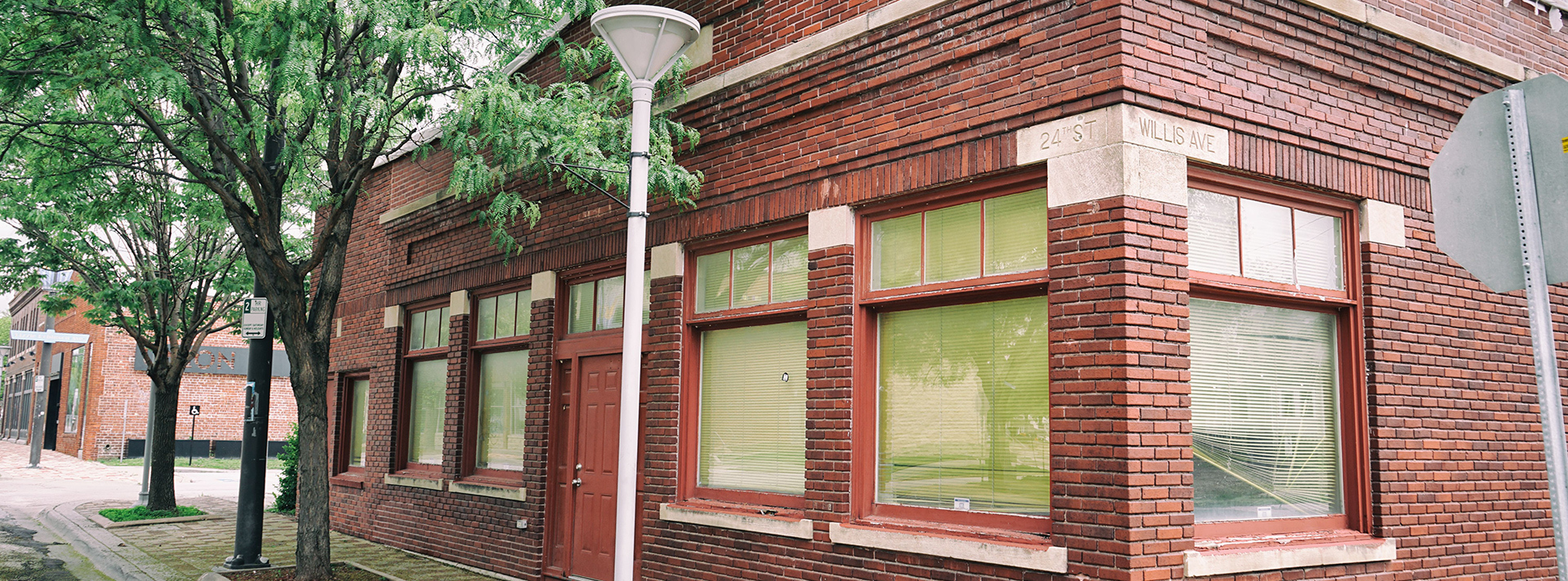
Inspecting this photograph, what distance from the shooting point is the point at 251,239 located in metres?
10.4

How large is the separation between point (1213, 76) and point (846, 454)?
3.29 m

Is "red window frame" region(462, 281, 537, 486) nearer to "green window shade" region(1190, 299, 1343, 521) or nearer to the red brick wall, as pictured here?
"green window shade" region(1190, 299, 1343, 521)

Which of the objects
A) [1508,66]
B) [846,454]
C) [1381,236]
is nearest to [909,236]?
[846,454]

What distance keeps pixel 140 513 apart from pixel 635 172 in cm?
1445

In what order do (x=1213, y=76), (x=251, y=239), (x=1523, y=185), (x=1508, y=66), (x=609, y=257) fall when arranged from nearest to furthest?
1. (x=1523, y=185)
2. (x=1213, y=76)
3. (x=1508, y=66)
4. (x=609, y=257)
5. (x=251, y=239)

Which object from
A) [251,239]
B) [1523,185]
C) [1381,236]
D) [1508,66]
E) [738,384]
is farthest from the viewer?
[251,239]

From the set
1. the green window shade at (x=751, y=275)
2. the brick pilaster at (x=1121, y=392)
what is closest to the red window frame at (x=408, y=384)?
the green window shade at (x=751, y=275)

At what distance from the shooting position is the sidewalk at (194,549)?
1117cm

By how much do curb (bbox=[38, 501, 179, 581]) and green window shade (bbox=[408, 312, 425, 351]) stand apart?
3649mm

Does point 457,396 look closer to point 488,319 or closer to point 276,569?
point 488,319

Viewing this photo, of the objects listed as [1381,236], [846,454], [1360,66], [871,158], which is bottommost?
[846,454]

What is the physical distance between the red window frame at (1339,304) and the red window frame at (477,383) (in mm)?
7088

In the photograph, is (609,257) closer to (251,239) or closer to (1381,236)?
(251,239)

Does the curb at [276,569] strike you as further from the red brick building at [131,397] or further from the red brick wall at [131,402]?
the red brick wall at [131,402]
